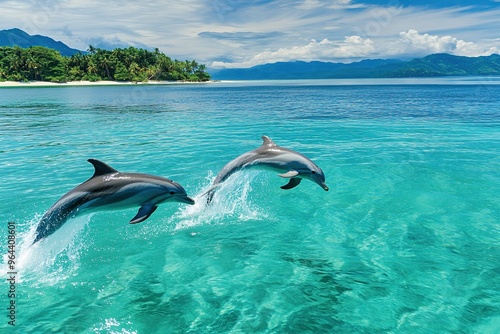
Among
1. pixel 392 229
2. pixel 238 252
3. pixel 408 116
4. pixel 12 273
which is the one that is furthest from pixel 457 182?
pixel 408 116

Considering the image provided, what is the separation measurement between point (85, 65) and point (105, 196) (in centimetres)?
17139

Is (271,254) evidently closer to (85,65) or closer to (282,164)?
(282,164)

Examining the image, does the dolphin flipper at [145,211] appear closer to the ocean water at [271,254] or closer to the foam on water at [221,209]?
the ocean water at [271,254]

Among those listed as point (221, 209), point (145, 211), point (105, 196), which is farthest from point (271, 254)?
point (105, 196)

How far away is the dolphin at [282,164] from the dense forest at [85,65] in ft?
493

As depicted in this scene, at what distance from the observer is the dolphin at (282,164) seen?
927 centimetres

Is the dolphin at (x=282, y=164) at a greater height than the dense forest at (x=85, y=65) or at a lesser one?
lesser

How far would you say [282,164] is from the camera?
935cm

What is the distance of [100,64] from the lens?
16100 cm

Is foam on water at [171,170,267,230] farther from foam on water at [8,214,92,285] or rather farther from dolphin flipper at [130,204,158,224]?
dolphin flipper at [130,204,158,224]

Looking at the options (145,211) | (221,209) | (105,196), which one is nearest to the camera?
(105,196)

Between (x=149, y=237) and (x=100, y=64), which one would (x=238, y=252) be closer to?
(x=149, y=237)

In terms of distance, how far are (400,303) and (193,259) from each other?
411 cm

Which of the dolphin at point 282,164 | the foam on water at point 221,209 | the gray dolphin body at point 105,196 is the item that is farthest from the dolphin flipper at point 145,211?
the dolphin at point 282,164
